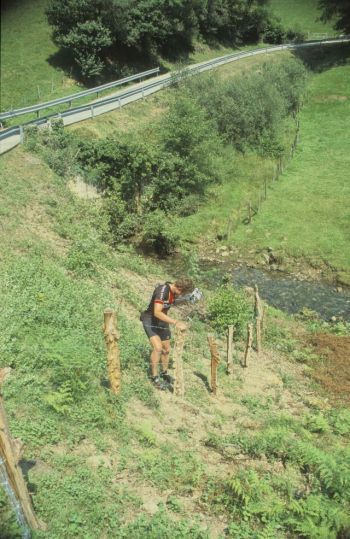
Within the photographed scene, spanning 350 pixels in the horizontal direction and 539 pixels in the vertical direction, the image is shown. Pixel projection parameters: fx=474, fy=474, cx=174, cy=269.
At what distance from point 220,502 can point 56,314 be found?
627cm

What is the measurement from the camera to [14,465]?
585 cm

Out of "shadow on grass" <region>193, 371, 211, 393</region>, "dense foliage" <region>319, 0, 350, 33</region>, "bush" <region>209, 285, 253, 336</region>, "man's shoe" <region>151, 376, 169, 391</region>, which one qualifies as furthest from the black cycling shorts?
"dense foliage" <region>319, 0, 350, 33</region>

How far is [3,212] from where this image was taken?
18219mm

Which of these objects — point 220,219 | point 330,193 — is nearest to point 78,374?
point 220,219

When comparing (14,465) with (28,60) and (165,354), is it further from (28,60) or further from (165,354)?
(28,60)

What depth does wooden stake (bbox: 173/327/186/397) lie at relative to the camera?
34.5 ft

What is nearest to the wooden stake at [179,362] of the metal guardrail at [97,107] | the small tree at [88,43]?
the metal guardrail at [97,107]

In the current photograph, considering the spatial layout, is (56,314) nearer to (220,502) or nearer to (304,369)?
(220,502)

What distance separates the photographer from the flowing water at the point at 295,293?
2053 centimetres

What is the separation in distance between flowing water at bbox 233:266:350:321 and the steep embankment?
17.7 feet

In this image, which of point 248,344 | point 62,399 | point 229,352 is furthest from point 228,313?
point 62,399

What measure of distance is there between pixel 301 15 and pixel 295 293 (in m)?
74.1

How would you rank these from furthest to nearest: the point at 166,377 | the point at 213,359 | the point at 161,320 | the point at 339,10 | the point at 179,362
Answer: the point at 339,10
the point at 166,377
the point at 213,359
the point at 179,362
the point at 161,320

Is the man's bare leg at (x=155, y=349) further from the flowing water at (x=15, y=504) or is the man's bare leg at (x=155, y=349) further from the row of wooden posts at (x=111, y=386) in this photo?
the flowing water at (x=15, y=504)
